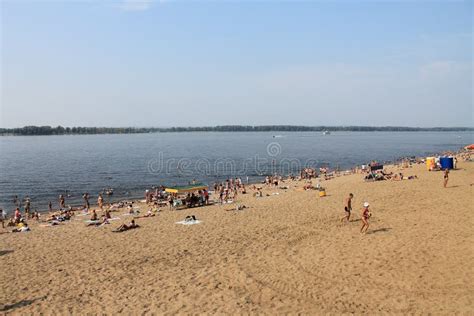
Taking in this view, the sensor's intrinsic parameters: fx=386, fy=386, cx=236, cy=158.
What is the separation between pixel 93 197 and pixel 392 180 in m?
23.4

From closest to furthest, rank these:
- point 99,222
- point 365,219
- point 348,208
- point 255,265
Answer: point 255,265
point 365,219
point 348,208
point 99,222

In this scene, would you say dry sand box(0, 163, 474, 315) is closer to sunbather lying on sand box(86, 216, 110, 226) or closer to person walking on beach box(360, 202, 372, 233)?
person walking on beach box(360, 202, 372, 233)

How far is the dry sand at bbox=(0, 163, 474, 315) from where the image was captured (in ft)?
29.4

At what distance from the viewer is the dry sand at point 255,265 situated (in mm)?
8953

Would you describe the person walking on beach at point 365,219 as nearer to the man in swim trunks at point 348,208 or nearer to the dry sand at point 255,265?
the dry sand at point 255,265

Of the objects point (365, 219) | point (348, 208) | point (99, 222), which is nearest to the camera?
point (365, 219)

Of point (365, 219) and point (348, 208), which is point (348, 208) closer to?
point (348, 208)

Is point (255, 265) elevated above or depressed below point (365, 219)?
below

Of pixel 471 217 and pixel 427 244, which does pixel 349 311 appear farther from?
pixel 471 217

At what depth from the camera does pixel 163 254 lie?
12.8 m

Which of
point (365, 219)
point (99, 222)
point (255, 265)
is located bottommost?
point (99, 222)

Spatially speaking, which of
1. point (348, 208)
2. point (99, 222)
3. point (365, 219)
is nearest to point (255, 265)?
point (365, 219)

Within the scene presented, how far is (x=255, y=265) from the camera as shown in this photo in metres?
11.4

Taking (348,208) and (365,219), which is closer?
(365,219)
